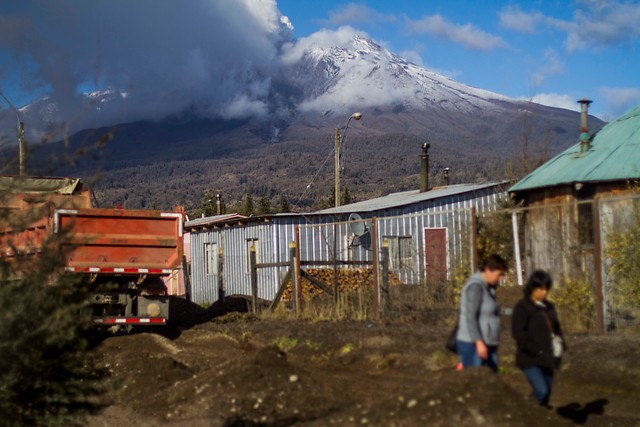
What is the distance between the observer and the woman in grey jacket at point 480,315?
7.75 metres

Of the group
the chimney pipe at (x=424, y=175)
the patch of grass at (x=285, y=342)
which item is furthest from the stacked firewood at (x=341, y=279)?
the chimney pipe at (x=424, y=175)

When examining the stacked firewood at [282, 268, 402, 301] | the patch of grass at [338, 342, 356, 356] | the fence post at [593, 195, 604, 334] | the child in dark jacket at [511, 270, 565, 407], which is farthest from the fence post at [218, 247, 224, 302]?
the child in dark jacket at [511, 270, 565, 407]

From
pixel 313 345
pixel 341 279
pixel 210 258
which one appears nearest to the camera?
pixel 313 345

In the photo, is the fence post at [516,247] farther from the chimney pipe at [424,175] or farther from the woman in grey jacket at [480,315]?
the chimney pipe at [424,175]

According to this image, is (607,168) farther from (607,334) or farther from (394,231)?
(394,231)

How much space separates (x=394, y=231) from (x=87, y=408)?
19483 mm

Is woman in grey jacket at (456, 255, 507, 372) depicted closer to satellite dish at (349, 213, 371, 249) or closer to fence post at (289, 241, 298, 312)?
fence post at (289, 241, 298, 312)

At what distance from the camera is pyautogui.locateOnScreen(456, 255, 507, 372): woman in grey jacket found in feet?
25.4

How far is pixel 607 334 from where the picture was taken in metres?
12.3

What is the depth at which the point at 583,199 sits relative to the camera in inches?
714

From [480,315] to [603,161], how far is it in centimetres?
1151

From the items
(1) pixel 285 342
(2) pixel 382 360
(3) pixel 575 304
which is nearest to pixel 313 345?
(1) pixel 285 342

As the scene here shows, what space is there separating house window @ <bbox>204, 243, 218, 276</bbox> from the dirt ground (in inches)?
620

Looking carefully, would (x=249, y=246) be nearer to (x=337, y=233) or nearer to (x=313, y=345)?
(x=337, y=233)
